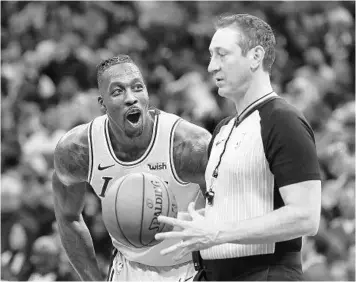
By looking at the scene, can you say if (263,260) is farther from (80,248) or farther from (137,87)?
(80,248)

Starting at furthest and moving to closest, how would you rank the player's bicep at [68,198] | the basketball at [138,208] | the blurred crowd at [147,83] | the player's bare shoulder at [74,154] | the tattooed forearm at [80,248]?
the blurred crowd at [147,83] → the tattooed forearm at [80,248] → the player's bicep at [68,198] → the player's bare shoulder at [74,154] → the basketball at [138,208]

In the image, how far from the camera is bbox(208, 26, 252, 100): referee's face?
225 centimetres

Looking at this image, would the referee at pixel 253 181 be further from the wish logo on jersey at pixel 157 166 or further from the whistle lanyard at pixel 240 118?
the wish logo on jersey at pixel 157 166

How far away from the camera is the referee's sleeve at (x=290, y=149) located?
6.90 feet

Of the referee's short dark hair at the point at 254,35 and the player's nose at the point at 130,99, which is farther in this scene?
the player's nose at the point at 130,99

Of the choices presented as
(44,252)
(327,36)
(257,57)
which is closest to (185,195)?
(257,57)

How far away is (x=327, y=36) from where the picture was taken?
22.1 ft

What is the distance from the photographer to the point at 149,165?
10.5ft

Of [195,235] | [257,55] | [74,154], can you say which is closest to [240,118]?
[257,55]

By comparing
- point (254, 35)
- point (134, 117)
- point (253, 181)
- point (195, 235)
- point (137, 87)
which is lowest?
point (195, 235)

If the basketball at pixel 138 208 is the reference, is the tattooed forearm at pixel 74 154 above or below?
above

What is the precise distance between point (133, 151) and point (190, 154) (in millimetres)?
230

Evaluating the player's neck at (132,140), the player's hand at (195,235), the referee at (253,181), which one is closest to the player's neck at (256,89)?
the referee at (253,181)

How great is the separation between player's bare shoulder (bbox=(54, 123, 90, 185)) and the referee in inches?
41.7
